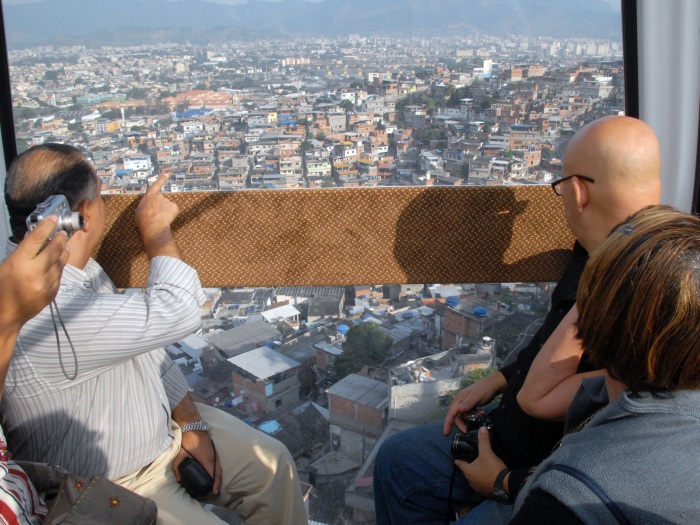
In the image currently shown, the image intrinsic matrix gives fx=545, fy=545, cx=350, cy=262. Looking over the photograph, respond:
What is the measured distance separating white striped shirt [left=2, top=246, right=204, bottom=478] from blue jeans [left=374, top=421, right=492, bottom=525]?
26.3 inches

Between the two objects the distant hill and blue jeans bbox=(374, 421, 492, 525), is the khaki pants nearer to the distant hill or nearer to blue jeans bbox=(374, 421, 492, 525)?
blue jeans bbox=(374, 421, 492, 525)

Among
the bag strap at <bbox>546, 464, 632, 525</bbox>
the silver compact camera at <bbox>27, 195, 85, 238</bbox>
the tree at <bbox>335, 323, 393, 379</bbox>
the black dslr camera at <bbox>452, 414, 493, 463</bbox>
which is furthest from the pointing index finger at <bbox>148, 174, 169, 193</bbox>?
the bag strap at <bbox>546, 464, 632, 525</bbox>

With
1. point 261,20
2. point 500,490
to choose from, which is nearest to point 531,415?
point 500,490

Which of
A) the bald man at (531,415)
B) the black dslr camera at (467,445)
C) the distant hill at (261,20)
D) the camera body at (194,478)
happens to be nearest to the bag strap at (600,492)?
the bald man at (531,415)

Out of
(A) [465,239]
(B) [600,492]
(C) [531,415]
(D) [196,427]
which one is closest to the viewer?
(B) [600,492]

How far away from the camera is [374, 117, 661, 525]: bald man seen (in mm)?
1363

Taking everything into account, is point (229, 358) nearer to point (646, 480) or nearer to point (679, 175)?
point (646, 480)

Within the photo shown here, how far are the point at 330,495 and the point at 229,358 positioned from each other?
26.7 inches

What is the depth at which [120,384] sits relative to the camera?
1.44 metres

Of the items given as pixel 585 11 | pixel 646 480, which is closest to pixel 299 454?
pixel 646 480

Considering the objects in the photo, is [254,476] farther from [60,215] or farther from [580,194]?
[580,194]

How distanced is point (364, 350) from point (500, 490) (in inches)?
38.4

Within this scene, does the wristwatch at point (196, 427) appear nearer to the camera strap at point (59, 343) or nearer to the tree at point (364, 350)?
the camera strap at point (59, 343)

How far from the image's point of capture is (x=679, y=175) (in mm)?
2018
